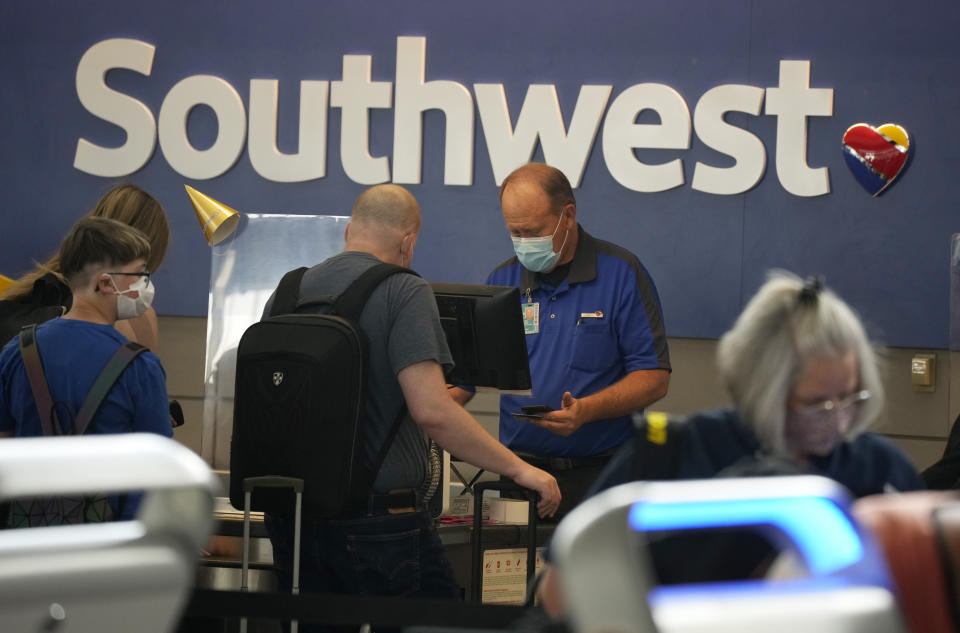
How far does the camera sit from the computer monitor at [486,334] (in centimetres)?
301

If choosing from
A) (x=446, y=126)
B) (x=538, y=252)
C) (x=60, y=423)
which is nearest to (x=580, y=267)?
(x=538, y=252)

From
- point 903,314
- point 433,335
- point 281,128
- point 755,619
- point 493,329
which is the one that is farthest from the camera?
point 281,128

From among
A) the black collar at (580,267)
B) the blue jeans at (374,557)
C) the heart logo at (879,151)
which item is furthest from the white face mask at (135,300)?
the heart logo at (879,151)

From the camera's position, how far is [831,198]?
443 centimetres

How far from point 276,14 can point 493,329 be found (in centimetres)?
239

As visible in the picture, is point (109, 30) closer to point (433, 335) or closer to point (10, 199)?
point (10, 199)

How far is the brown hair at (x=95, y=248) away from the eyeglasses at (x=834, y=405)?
156 cm

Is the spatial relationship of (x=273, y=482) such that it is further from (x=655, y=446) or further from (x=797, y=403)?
(x=797, y=403)

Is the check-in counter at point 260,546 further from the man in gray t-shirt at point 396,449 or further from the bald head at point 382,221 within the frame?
the bald head at point 382,221

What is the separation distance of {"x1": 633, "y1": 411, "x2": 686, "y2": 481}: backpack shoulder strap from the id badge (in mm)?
1839

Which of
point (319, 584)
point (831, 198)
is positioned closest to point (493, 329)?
point (319, 584)

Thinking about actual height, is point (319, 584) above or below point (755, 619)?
below

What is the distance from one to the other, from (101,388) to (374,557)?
689mm

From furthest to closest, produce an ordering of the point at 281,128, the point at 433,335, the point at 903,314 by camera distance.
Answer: the point at 281,128 → the point at 903,314 → the point at 433,335
